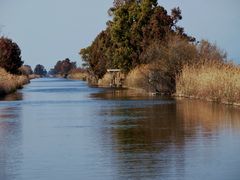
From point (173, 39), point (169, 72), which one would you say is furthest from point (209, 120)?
point (173, 39)

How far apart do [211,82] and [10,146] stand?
68.1 ft

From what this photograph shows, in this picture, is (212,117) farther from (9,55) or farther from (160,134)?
(9,55)

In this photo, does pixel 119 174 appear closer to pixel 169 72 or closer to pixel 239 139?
pixel 239 139

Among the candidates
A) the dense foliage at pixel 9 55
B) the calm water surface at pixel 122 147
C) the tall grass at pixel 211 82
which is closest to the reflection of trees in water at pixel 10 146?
the calm water surface at pixel 122 147

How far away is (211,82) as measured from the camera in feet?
115

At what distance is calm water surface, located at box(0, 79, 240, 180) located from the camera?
11.7 meters

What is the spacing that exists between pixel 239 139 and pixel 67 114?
Result: 39.3 ft

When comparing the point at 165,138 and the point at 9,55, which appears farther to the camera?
the point at 9,55

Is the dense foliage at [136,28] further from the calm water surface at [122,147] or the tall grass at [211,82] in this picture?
the calm water surface at [122,147]

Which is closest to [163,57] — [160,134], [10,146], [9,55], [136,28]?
[136,28]

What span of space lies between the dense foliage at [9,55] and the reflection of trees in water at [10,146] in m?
53.9

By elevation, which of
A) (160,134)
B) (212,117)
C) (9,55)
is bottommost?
(160,134)

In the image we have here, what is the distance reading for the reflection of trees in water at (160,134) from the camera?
12297mm

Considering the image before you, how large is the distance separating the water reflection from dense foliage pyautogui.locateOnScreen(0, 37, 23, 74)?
174 ft
